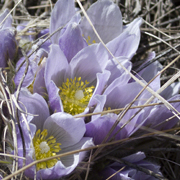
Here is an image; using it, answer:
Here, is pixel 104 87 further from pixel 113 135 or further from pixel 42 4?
pixel 42 4

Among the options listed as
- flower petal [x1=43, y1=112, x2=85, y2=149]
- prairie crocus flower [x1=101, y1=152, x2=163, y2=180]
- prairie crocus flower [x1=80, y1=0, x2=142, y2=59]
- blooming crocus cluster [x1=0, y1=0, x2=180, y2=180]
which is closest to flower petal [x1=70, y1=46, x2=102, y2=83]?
blooming crocus cluster [x1=0, y1=0, x2=180, y2=180]

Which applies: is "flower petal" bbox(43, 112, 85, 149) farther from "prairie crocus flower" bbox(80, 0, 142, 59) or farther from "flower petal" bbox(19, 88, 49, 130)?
"prairie crocus flower" bbox(80, 0, 142, 59)

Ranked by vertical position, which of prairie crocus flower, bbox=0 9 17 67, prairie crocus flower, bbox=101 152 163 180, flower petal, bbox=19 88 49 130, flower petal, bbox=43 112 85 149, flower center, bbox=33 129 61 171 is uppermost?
prairie crocus flower, bbox=0 9 17 67

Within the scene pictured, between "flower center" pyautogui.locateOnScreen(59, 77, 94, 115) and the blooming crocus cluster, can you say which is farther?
"flower center" pyautogui.locateOnScreen(59, 77, 94, 115)

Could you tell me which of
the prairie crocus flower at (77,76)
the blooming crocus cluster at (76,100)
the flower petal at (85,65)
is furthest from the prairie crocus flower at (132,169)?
the flower petal at (85,65)

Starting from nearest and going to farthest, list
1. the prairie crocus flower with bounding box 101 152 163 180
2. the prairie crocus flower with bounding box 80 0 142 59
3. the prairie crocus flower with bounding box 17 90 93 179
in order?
1. the prairie crocus flower with bounding box 17 90 93 179
2. the prairie crocus flower with bounding box 101 152 163 180
3. the prairie crocus flower with bounding box 80 0 142 59

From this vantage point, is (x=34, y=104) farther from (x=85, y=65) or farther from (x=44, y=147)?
(x=85, y=65)

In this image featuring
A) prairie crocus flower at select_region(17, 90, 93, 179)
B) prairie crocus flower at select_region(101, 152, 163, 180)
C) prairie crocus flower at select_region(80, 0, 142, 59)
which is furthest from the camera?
prairie crocus flower at select_region(80, 0, 142, 59)
